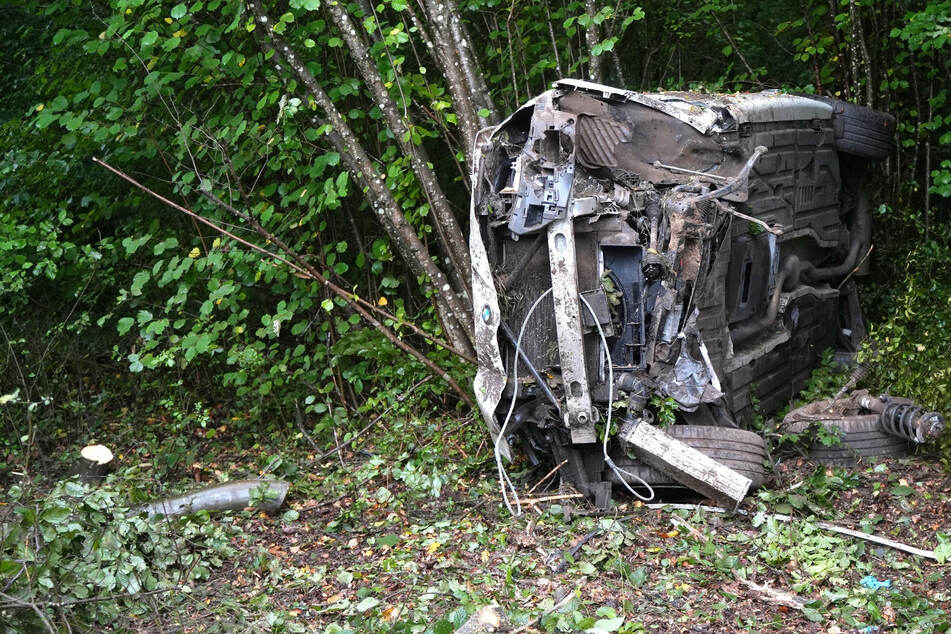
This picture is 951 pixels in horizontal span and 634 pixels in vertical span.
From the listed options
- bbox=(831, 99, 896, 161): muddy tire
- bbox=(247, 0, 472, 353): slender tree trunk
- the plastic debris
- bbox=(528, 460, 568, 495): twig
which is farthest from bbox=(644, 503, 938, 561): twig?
bbox=(831, 99, 896, 161): muddy tire

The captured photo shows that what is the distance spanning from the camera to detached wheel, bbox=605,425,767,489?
498 centimetres

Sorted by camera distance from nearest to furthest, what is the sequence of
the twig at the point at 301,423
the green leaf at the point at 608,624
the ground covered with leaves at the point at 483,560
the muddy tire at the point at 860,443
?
1. the green leaf at the point at 608,624
2. the ground covered with leaves at the point at 483,560
3. the muddy tire at the point at 860,443
4. the twig at the point at 301,423

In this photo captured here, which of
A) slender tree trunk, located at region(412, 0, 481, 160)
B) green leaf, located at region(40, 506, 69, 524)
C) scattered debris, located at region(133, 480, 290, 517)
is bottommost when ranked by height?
scattered debris, located at region(133, 480, 290, 517)

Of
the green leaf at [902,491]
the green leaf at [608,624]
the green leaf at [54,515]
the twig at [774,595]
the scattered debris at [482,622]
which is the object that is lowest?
the green leaf at [902,491]

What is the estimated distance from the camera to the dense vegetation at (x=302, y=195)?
625cm

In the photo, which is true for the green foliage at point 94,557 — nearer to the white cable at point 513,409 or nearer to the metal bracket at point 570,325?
the white cable at point 513,409

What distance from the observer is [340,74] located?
277 inches

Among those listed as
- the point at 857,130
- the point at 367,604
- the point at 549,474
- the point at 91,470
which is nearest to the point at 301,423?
the point at 91,470

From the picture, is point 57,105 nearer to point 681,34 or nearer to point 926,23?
point 681,34

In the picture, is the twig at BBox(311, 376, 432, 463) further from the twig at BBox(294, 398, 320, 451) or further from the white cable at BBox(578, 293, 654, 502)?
the white cable at BBox(578, 293, 654, 502)

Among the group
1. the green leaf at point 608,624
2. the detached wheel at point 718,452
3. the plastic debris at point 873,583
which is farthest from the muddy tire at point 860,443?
the green leaf at point 608,624

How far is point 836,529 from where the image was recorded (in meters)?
4.69

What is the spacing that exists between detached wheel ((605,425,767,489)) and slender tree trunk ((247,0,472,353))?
6.10 ft

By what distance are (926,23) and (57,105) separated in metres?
5.93
